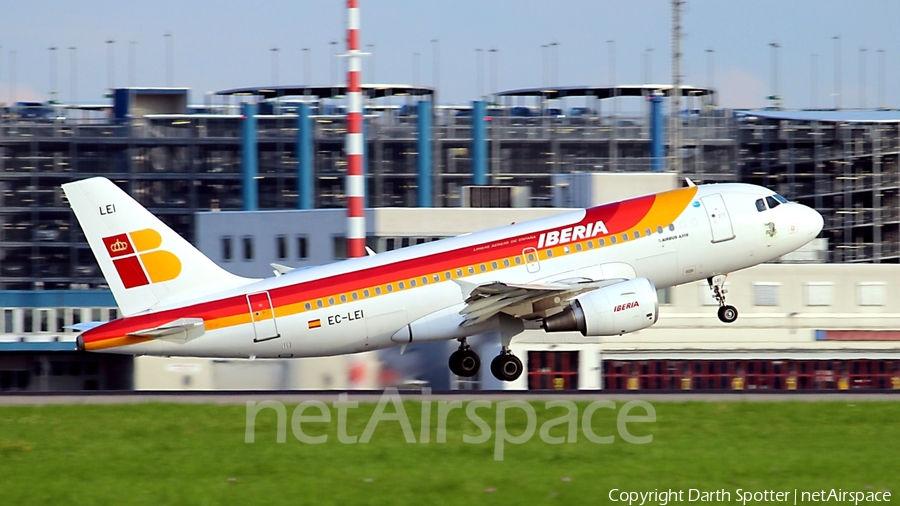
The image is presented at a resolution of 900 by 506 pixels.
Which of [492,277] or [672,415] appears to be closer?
[672,415]

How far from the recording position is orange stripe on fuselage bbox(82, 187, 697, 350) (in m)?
37.7

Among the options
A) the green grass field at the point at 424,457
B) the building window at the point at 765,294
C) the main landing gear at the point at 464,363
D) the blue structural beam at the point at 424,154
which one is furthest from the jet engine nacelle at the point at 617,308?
the blue structural beam at the point at 424,154

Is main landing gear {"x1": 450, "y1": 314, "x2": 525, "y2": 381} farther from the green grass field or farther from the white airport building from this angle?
the white airport building

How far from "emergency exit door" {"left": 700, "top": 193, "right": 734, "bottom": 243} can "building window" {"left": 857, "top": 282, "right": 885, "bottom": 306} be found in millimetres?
31537

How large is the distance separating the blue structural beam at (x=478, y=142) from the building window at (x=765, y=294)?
4985 cm

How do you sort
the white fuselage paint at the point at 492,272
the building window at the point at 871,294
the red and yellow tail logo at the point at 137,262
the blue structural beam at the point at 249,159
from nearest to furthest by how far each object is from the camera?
the red and yellow tail logo at the point at 137,262, the white fuselage paint at the point at 492,272, the building window at the point at 871,294, the blue structural beam at the point at 249,159

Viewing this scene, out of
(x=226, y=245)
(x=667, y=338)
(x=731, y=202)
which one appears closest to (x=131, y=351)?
(x=731, y=202)

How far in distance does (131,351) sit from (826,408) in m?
20.1

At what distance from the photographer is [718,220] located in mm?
40562

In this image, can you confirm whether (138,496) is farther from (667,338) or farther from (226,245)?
(226,245)

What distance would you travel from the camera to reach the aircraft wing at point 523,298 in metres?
38.0

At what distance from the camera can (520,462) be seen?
27328 mm

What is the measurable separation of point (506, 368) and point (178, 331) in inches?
407

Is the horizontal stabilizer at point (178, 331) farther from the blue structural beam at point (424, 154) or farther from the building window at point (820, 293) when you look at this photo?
the blue structural beam at point (424, 154)
